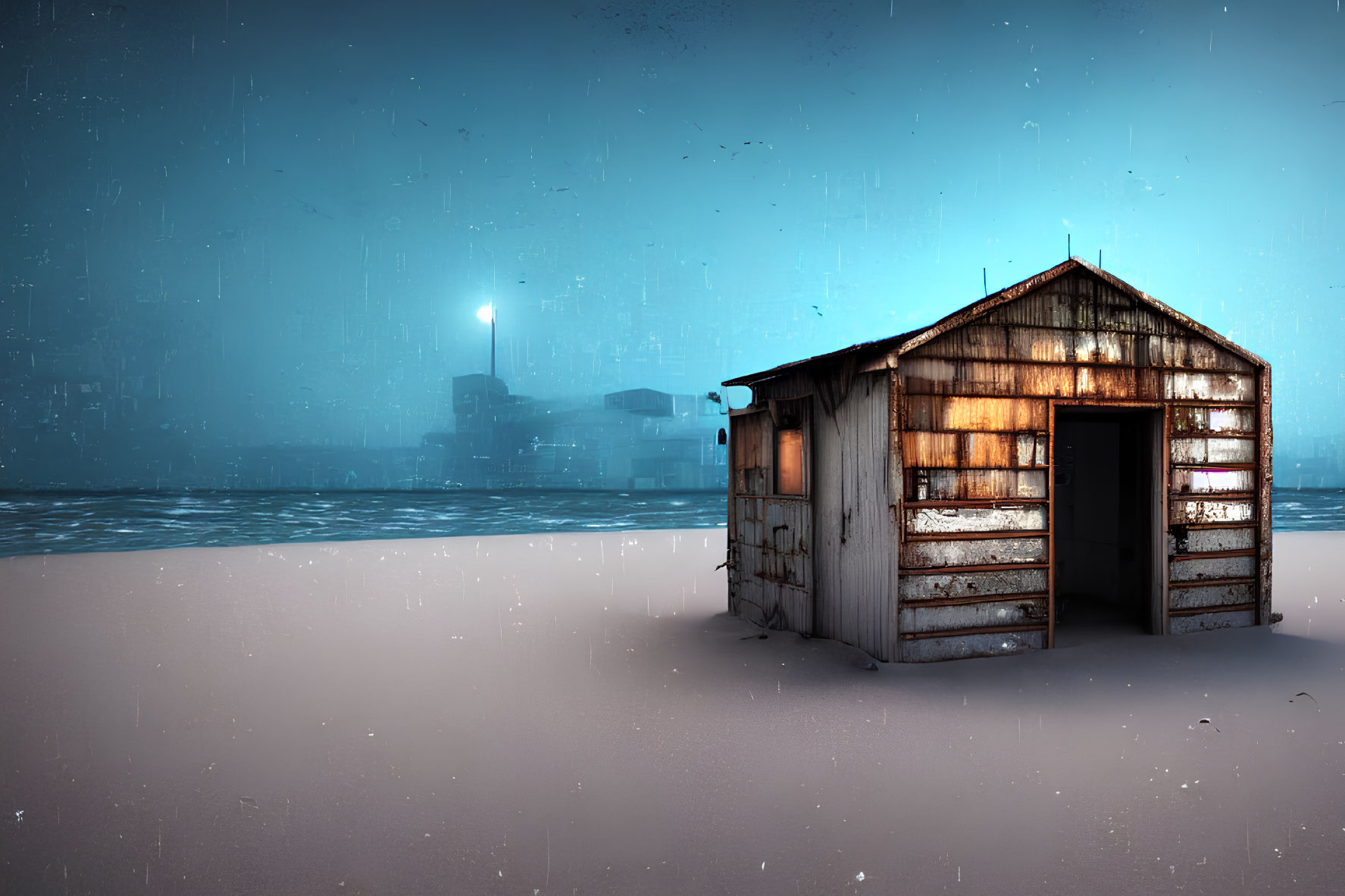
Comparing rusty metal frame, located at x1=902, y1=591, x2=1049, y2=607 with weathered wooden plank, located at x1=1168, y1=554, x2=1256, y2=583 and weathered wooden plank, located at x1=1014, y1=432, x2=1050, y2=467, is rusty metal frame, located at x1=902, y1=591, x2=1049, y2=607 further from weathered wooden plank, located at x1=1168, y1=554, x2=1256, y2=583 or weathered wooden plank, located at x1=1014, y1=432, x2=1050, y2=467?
weathered wooden plank, located at x1=1168, y1=554, x2=1256, y2=583

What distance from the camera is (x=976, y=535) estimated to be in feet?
27.9

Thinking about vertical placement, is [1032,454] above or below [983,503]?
above

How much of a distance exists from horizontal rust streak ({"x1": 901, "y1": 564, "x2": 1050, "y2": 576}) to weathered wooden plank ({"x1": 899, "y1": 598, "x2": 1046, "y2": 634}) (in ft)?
1.21

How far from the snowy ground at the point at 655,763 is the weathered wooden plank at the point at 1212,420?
2.66 metres

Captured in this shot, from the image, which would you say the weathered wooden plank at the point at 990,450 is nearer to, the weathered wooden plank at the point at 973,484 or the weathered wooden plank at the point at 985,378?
the weathered wooden plank at the point at 973,484

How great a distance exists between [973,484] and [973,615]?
1.49 metres

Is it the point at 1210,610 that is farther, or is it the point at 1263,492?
→ the point at 1263,492

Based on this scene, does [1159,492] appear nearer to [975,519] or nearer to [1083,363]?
[1083,363]

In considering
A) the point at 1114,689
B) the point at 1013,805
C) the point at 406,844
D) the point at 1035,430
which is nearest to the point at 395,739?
the point at 406,844

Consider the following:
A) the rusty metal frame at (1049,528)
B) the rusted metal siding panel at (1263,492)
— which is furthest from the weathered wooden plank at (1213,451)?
the rusty metal frame at (1049,528)

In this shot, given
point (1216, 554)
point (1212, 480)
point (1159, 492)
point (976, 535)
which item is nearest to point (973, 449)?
point (976, 535)

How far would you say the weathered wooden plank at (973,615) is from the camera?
837cm

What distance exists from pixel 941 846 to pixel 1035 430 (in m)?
5.68

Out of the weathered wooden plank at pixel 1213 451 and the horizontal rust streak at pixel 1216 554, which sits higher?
the weathered wooden plank at pixel 1213 451
